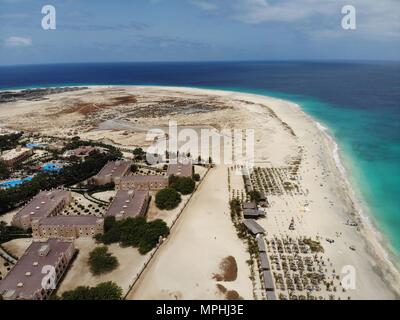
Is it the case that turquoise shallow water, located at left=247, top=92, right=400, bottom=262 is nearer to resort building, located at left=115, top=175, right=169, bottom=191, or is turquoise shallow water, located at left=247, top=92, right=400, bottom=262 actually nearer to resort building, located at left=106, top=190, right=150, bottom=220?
resort building, located at left=115, top=175, right=169, bottom=191

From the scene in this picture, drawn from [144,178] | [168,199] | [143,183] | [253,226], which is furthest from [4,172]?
[253,226]

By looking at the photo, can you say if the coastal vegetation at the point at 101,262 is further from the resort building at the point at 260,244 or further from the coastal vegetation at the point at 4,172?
the coastal vegetation at the point at 4,172

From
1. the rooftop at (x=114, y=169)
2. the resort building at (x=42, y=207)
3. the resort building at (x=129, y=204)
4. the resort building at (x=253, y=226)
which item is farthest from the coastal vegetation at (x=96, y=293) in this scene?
the rooftop at (x=114, y=169)

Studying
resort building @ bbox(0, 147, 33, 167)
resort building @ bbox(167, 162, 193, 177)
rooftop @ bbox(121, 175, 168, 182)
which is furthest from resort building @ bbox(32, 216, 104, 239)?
resort building @ bbox(0, 147, 33, 167)

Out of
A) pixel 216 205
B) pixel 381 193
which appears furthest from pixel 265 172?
pixel 381 193

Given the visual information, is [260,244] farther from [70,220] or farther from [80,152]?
[80,152]

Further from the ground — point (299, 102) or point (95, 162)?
point (299, 102)
